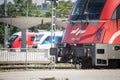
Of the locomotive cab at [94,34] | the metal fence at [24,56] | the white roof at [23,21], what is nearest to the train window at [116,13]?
the locomotive cab at [94,34]

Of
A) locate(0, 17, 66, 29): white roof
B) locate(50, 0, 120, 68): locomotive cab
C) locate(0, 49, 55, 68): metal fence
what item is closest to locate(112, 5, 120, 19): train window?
locate(50, 0, 120, 68): locomotive cab

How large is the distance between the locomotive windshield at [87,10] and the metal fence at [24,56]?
348 cm

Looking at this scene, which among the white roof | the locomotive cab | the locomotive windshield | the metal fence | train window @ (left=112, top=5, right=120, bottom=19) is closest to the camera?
the locomotive cab

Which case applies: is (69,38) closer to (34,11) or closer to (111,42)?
(111,42)

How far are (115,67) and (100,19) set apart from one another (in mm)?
2318

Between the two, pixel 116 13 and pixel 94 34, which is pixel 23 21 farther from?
pixel 116 13

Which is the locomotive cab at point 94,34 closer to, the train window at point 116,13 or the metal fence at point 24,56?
the train window at point 116,13

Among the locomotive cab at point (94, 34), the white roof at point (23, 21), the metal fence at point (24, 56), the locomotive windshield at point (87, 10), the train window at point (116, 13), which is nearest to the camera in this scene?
the locomotive cab at point (94, 34)

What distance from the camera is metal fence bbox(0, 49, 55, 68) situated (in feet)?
79.2

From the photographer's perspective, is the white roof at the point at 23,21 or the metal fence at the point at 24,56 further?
the white roof at the point at 23,21

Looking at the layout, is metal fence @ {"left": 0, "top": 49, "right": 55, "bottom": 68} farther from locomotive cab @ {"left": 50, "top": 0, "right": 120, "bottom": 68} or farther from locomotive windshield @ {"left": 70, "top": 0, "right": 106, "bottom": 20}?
locomotive windshield @ {"left": 70, "top": 0, "right": 106, "bottom": 20}

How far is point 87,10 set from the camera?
2088cm

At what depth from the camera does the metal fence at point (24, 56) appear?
24.1 m

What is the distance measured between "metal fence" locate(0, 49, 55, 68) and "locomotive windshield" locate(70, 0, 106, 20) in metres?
3.48
